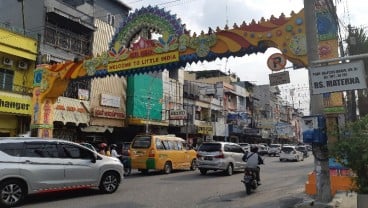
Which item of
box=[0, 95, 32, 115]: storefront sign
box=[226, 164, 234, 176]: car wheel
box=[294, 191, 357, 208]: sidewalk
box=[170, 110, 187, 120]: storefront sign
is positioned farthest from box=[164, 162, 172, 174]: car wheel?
box=[170, 110, 187, 120]: storefront sign

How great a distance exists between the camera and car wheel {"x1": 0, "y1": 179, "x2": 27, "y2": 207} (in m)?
10.3

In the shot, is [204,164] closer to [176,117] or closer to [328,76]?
[328,76]

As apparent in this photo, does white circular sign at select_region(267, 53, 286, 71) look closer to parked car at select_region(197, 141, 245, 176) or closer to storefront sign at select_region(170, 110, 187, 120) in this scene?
parked car at select_region(197, 141, 245, 176)

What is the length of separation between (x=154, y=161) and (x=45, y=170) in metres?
9.36

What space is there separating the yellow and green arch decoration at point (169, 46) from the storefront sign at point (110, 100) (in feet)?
35.3

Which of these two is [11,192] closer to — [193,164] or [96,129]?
[193,164]

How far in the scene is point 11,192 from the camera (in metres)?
10.4

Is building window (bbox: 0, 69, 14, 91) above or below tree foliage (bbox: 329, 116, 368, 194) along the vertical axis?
above

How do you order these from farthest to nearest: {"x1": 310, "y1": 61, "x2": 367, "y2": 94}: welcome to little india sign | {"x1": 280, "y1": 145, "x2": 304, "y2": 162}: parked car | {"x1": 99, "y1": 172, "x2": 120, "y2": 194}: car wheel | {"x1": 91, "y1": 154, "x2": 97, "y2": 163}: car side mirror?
{"x1": 280, "y1": 145, "x2": 304, "y2": 162}: parked car
{"x1": 99, "y1": 172, "x2": 120, "y2": 194}: car wheel
{"x1": 91, "y1": 154, "x2": 97, "y2": 163}: car side mirror
{"x1": 310, "y1": 61, "x2": 367, "y2": 94}: welcome to little india sign

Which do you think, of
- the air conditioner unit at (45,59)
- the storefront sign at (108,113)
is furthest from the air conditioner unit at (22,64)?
the storefront sign at (108,113)

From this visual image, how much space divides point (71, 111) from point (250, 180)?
59.8 ft

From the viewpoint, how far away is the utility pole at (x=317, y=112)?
421 inches

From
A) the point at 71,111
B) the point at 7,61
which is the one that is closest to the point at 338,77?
the point at 7,61

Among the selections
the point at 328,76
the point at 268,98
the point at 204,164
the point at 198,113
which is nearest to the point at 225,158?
the point at 204,164
